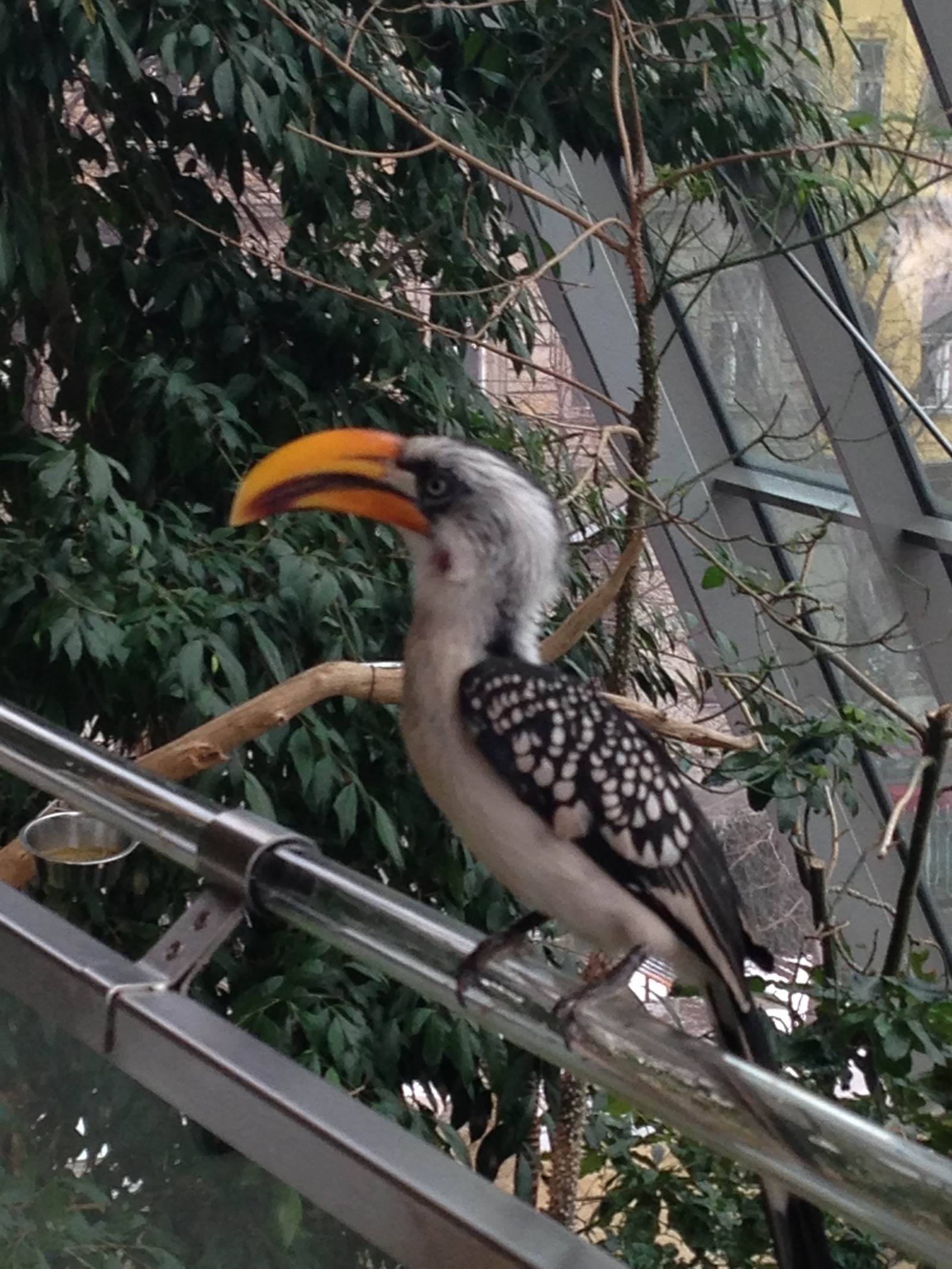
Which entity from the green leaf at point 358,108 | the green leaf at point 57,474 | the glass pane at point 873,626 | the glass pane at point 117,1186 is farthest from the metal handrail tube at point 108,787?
the glass pane at point 873,626

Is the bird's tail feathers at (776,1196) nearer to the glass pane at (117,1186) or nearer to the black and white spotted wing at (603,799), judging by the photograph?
the black and white spotted wing at (603,799)

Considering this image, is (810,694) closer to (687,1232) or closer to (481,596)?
(687,1232)

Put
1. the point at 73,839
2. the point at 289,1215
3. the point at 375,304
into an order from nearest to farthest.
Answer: the point at 289,1215
the point at 73,839
the point at 375,304

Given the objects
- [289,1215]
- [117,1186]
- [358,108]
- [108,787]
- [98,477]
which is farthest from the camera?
[358,108]

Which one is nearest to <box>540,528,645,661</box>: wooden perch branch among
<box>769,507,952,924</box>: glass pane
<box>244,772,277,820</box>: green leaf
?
<box>244,772,277,820</box>: green leaf

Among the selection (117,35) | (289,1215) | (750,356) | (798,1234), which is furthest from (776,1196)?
(750,356)

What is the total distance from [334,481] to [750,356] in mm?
2984

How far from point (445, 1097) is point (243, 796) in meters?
0.56

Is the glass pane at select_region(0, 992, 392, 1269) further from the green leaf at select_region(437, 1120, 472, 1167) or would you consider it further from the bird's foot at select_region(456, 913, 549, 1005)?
the green leaf at select_region(437, 1120, 472, 1167)

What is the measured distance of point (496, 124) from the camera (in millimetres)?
2328

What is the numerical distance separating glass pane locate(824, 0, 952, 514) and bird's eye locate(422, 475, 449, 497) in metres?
1.67

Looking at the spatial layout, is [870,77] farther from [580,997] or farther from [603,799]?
[580,997]

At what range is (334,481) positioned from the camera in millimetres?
1069

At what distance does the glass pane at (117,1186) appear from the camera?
75cm
